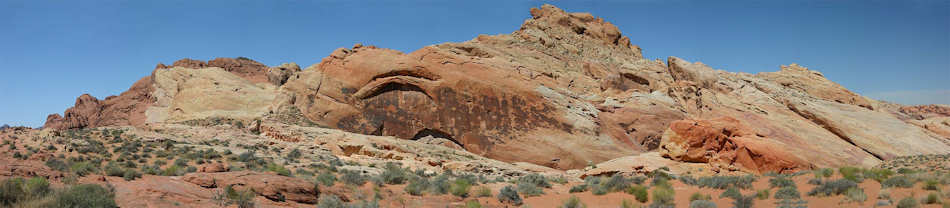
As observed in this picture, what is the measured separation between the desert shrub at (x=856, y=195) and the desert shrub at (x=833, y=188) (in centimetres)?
40

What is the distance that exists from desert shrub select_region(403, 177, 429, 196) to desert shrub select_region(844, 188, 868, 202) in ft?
37.4

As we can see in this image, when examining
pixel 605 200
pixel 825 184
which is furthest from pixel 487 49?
pixel 825 184

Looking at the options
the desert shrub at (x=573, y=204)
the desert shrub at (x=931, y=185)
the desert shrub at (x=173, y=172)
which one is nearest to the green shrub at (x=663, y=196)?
the desert shrub at (x=573, y=204)

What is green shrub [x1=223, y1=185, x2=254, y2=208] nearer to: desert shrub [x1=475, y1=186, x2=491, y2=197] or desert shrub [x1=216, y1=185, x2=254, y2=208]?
desert shrub [x1=216, y1=185, x2=254, y2=208]

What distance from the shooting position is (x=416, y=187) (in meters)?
16.2

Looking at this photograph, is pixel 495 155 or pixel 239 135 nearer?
pixel 239 135

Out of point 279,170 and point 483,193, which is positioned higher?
point 279,170

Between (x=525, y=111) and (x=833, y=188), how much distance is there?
18.5m

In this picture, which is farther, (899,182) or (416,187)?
(416,187)

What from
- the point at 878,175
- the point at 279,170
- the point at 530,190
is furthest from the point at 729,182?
the point at 279,170

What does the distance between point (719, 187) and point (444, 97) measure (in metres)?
18.0

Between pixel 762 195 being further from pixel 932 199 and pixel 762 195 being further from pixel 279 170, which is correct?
pixel 279 170

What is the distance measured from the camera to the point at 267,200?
1237 centimetres

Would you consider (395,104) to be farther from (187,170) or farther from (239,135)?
(187,170)
